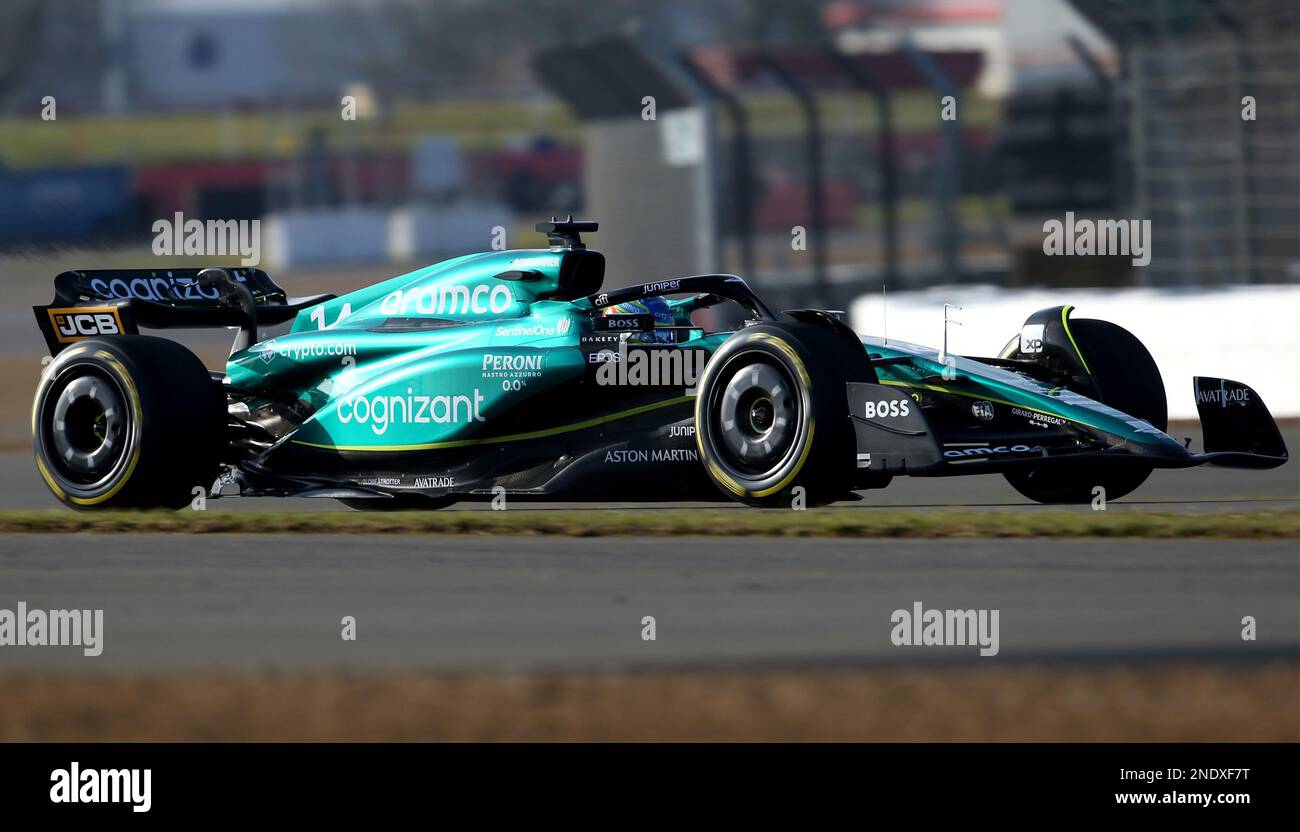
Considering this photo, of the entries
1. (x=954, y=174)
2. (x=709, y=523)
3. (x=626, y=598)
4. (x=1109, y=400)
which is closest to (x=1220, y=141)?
(x=954, y=174)

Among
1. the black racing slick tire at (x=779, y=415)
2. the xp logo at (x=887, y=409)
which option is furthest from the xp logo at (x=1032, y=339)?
the xp logo at (x=887, y=409)

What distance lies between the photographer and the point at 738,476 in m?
8.30

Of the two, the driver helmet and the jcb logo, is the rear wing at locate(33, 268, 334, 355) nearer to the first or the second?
the jcb logo

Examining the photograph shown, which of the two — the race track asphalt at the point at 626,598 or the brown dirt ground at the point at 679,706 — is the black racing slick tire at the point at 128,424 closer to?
the race track asphalt at the point at 626,598

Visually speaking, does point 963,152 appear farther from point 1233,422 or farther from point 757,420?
point 757,420

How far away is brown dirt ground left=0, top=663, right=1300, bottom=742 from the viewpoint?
4.89 m

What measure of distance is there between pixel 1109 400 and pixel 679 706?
4.60m

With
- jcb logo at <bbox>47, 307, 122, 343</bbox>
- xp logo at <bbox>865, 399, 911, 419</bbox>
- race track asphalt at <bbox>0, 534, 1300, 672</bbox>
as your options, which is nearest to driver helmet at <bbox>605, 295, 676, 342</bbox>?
xp logo at <bbox>865, 399, 911, 419</bbox>

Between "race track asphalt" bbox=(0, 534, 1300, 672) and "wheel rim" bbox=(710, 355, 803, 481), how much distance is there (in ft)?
1.71

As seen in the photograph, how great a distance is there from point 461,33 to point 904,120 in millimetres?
44933

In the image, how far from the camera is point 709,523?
27.1ft

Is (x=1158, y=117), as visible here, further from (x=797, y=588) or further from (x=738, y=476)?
(x=797, y=588)

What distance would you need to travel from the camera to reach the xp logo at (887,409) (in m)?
8.07

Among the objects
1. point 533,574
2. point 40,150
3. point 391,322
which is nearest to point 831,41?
point 391,322
